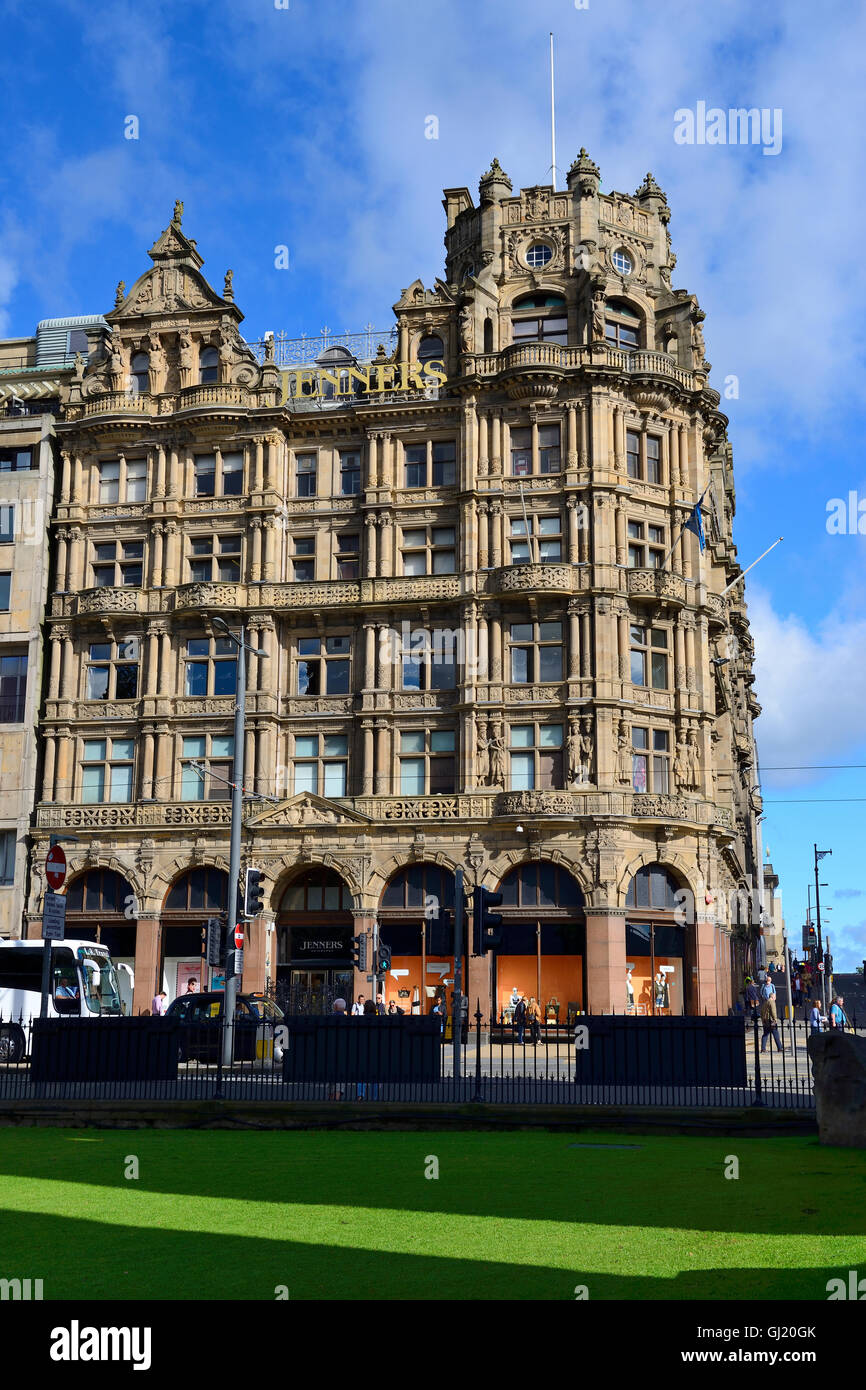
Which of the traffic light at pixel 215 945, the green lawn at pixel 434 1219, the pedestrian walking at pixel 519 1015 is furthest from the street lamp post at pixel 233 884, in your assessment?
the green lawn at pixel 434 1219

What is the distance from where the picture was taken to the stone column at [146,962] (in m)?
53.4

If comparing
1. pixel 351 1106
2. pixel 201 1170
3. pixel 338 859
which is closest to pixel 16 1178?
pixel 201 1170

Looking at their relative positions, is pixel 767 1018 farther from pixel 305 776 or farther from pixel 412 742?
pixel 305 776

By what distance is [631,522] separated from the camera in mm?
55094

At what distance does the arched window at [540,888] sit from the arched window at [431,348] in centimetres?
2171

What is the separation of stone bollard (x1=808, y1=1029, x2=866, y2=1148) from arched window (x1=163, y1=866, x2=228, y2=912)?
121 ft

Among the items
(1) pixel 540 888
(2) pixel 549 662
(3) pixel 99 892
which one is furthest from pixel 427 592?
(3) pixel 99 892

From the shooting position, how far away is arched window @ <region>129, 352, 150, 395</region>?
60469 mm

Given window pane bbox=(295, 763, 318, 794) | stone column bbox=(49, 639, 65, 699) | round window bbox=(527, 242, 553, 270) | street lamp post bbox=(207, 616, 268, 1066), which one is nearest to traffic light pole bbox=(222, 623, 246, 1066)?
street lamp post bbox=(207, 616, 268, 1066)

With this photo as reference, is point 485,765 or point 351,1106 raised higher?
point 485,765

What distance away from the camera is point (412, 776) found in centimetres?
5434

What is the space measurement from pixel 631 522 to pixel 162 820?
21.5 meters

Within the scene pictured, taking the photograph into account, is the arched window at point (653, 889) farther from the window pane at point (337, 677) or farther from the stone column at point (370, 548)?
the stone column at point (370, 548)
